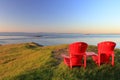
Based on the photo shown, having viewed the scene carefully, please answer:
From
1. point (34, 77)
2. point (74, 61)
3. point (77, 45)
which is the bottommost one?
point (34, 77)

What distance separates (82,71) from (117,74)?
7.82 feet

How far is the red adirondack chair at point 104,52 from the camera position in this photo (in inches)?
592

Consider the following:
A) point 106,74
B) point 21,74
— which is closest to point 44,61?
point 21,74

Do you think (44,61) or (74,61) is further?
(44,61)

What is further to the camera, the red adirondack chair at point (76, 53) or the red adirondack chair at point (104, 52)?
the red adirondack chair at point (104, 52)

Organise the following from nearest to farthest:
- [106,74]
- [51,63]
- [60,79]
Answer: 1. [60,79]
2. [106,74]
3. [51,63]

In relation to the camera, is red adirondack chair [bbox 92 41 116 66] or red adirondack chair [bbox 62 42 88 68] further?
red adirondack chair [bbox 92 41 116 66]

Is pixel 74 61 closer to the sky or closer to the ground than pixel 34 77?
closer to the sky

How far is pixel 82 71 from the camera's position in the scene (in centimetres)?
1478

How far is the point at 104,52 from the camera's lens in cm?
1522

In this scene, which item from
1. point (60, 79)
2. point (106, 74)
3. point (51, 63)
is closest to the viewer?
point (60, 79)

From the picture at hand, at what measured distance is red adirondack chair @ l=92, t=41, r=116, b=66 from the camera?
15039 millimetres

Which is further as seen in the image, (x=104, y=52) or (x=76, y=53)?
(x=104, y=52)

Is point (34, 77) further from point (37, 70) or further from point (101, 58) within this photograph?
point (101, 58)
